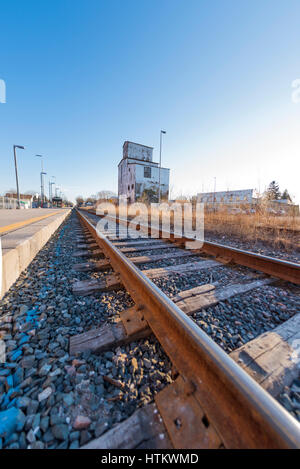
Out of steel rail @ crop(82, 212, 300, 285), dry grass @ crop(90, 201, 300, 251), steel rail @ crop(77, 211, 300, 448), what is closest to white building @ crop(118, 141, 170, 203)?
dry grass @ crop(90, 201, 300, 251)

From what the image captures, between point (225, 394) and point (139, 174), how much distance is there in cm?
3212

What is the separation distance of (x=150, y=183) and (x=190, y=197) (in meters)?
20.4

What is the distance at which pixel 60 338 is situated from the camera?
4.45 feet

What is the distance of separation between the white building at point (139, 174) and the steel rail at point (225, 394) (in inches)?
1133

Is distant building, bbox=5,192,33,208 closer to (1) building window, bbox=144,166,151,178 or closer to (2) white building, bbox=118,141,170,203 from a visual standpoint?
(2) white building, bbox=118,141,170,203

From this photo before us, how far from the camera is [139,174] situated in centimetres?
3100

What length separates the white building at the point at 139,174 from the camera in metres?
30.9

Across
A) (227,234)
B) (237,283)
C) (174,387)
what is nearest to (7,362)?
(174,387)

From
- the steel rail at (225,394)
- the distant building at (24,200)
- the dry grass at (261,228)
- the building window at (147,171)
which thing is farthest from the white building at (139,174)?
the steel rail at (225,394)

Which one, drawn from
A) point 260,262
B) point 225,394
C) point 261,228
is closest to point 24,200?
point 261,228

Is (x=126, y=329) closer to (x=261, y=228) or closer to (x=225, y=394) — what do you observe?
(x=225, y=394)

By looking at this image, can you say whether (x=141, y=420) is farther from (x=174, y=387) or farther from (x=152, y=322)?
(x=152, y=322)

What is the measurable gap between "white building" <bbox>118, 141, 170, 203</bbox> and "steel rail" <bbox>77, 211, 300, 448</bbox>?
94.4 ft

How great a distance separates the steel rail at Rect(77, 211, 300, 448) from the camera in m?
0.64
